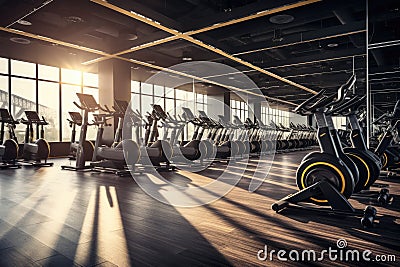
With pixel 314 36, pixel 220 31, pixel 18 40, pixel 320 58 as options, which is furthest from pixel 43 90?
pixel 320 58

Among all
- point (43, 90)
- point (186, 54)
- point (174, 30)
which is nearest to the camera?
point (174, 30)

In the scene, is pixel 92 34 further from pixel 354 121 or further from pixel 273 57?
pixel 354 121

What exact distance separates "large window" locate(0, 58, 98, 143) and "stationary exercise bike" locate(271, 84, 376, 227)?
7.62 metres

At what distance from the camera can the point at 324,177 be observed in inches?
96.0

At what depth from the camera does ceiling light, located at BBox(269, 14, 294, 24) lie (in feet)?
17.8

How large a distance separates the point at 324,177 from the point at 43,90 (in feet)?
27.7

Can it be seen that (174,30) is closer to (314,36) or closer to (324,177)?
(314,36)

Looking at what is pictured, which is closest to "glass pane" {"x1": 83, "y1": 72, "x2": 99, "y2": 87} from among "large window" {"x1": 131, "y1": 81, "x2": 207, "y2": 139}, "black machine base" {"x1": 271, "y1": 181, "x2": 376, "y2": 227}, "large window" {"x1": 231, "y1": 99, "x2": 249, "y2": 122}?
"large window" {"x1": 131, "y1": 81, "x2": 207, "y2": 139}

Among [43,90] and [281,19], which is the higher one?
[281,19]

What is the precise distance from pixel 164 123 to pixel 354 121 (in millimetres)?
3567

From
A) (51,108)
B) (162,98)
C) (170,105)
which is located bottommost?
(51,108)

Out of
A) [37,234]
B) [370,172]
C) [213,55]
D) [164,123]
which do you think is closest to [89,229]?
[37,234]

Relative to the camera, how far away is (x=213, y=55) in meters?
8.17

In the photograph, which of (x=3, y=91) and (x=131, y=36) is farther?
(x=3, y=91)
